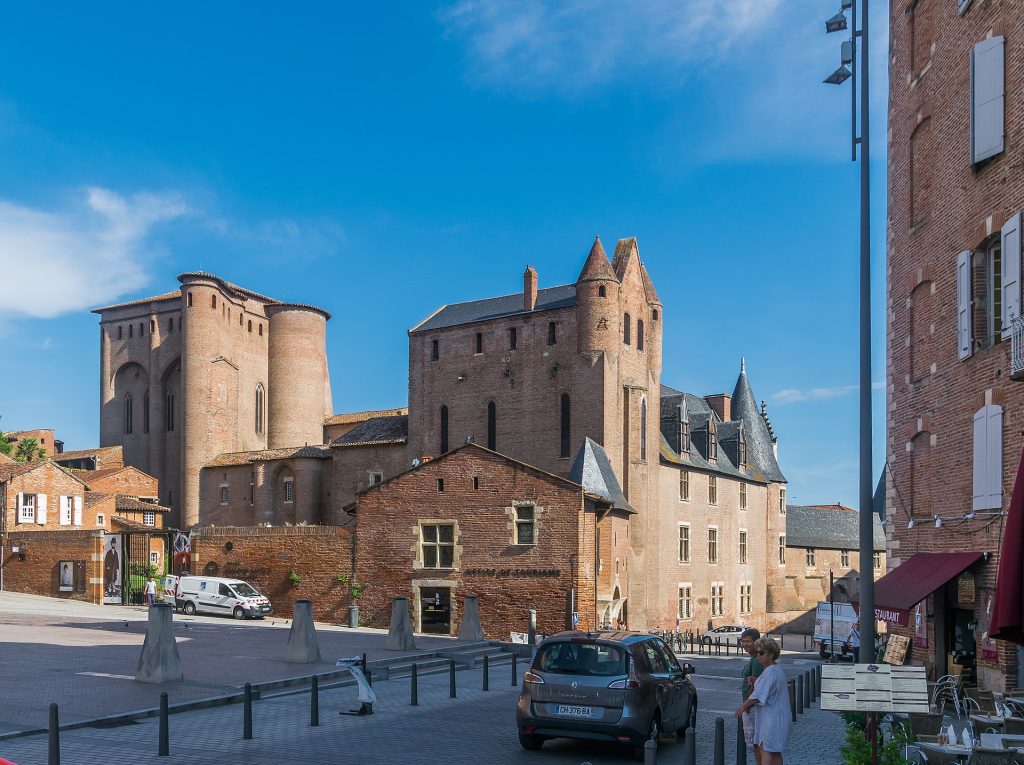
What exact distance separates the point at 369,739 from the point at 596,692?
3.32m

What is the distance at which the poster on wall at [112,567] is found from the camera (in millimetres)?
42125

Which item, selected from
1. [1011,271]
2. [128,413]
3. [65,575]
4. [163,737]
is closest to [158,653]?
[163,737]

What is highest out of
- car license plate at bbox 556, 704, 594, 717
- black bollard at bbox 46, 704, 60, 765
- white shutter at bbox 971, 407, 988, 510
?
white shutter at bbox 971, 407, 988, 510

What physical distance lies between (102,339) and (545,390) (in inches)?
1660

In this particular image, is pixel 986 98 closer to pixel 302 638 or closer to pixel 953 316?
pixel 953 316

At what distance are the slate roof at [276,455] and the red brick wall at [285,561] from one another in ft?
47.1

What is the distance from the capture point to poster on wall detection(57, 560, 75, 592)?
43.7 meters

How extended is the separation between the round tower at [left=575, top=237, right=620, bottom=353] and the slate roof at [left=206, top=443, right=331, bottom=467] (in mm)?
17680

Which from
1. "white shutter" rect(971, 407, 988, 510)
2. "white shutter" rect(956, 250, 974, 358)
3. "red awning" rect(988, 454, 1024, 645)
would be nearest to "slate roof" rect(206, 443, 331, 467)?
"white shutter" rect(956, 250, 974, 358)

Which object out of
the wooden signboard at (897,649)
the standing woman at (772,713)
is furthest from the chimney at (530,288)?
the standing woman at (772,713)

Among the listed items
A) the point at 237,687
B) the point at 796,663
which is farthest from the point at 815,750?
the point at 796,663

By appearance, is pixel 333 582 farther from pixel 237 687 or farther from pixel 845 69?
pixel 845 69

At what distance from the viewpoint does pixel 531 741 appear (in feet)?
41.2

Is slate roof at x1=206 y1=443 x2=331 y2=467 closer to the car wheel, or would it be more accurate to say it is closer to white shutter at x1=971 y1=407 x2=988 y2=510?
white shutter at x1=971 y1=407 x2=988 y2=510
